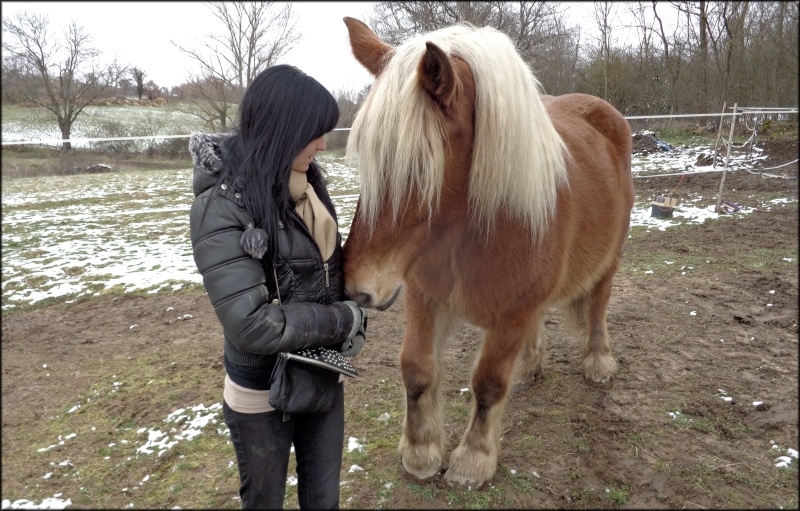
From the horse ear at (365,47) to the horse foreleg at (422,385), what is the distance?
986mm

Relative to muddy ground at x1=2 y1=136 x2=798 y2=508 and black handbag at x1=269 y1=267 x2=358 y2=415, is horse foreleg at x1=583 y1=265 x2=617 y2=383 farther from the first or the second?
black handbag at x1=269 y1=267 x2=358 y2=415

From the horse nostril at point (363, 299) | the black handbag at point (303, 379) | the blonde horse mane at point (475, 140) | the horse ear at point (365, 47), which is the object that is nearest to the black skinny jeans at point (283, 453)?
the black handbag at point (303, 379)

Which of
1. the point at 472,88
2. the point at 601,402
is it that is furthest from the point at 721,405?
the point at 472,88

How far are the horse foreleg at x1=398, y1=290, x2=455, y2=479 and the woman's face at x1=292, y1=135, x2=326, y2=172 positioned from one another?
2.68ft

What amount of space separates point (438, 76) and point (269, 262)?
0.78 metres

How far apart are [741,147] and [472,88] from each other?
735cm

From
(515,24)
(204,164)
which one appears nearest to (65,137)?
(204,164)

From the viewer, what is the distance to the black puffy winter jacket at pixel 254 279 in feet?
4.36

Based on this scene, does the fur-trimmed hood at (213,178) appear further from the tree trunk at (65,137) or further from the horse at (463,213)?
the tree trunk at (65,137)

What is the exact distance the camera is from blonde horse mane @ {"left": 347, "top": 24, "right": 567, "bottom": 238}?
4.66 feet

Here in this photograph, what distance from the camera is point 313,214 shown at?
5.13 feet

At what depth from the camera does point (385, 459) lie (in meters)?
2.31

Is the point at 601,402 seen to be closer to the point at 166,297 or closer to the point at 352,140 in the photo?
the point at 352,140

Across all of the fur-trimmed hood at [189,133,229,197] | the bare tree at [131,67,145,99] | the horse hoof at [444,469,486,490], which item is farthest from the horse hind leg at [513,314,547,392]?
the bare tree at [131,67,145,99]
